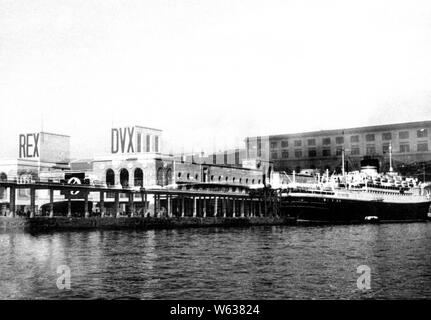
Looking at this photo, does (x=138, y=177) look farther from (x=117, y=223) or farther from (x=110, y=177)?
(x=117, y=223)

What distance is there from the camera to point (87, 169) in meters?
97.2

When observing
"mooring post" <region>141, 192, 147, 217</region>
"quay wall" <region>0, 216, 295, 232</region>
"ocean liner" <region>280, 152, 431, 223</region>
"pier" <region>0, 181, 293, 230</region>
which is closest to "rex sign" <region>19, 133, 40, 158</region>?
"pier" <region>0, 181, 293, 230</region>

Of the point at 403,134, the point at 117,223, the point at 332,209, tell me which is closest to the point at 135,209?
the point at 117,223

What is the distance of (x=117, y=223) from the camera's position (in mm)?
63125

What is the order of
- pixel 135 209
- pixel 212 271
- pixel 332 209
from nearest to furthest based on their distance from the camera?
pixel 212 271, pixel 135 209, pixel 332 209

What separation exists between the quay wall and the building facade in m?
10.1

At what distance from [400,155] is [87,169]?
51.3 meters

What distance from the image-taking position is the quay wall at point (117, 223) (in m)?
53.8

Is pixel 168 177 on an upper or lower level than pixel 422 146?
lower

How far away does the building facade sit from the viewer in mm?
42984

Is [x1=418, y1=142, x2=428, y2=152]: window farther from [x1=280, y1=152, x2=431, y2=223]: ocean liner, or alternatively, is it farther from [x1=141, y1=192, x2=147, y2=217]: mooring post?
[x1=141, y1=192, x2=147, y2=217]: mooring post

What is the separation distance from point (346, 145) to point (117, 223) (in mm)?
25477

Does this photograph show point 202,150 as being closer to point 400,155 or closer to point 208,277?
point 400,155
